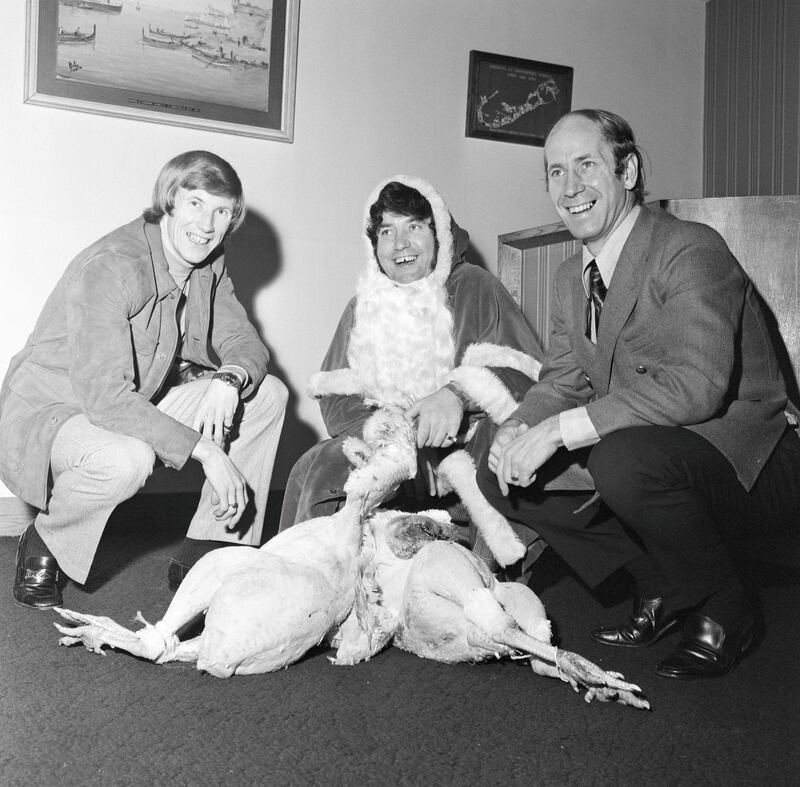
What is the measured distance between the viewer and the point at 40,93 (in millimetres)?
2590

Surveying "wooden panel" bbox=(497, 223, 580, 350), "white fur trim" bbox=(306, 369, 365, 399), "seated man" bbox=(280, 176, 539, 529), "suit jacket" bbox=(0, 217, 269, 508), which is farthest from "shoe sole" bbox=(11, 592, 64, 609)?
"wooden panel" bbox=(497, 223, 580, 350)

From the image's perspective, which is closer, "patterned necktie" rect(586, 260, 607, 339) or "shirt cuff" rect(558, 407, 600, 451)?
"shirt cuff" rect(558, 407, 600, 451)

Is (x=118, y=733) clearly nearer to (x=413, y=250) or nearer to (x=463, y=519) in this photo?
(x=463, y=519)

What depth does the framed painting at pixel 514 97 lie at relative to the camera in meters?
3.20

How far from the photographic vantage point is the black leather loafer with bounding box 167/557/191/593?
6.59 feet

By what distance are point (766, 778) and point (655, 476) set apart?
0.53 m

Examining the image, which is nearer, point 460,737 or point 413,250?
point 460,737

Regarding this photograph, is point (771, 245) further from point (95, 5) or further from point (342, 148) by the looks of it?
point (95, 5)

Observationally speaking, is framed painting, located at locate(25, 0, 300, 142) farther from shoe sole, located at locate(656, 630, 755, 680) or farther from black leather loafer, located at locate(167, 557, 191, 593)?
shoe sole, located at locate(656, 630, 755, 680)

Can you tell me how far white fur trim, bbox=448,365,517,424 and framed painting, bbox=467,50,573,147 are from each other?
1572mm

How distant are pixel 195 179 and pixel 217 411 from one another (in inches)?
23.6

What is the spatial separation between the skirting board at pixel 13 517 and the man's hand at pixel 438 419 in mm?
1478

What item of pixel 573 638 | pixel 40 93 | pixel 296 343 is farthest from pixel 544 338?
pixel 40 93

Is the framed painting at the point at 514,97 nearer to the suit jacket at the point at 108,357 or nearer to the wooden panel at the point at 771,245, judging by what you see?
the wooden panel at the point at 771,245
